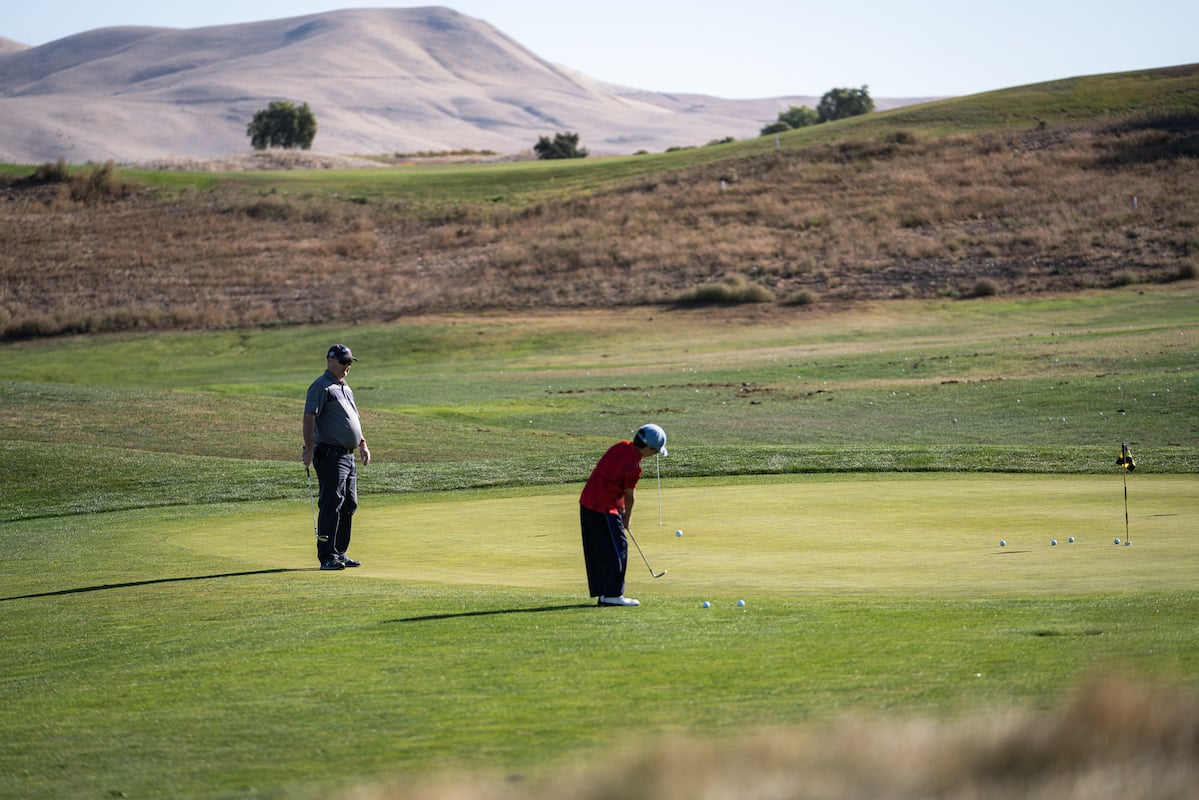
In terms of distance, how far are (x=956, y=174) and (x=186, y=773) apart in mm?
71094

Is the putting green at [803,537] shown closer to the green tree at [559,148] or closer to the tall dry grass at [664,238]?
the tall dry grass at [664,238]

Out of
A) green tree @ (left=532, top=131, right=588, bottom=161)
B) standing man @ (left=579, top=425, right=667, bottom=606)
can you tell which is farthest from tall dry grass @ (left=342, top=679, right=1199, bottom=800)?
green tree @ (left=532, top=131, right=588, bottom=161)

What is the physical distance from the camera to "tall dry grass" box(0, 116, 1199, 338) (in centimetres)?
6088

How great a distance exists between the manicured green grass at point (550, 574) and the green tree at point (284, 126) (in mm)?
100173

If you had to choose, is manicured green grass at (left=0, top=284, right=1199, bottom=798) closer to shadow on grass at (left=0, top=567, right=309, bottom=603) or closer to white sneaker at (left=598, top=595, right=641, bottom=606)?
shadow on grass at (left=0, top=567, right=309, bottom=603)

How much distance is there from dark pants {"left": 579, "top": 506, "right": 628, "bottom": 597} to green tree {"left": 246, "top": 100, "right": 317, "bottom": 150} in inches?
4970

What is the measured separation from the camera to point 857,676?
311 inches

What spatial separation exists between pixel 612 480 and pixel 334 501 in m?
4.18

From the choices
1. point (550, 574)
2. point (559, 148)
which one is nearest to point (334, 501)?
point (550, 574)

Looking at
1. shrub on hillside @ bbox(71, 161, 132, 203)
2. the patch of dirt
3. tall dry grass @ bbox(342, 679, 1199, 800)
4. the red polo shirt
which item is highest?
the patch of dirt

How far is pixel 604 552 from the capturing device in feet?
36.9

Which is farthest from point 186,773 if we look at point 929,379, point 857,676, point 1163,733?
point 929,379

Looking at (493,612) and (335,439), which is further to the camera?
(335,439)

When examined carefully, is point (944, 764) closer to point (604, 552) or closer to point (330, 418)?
point (604, 552)
